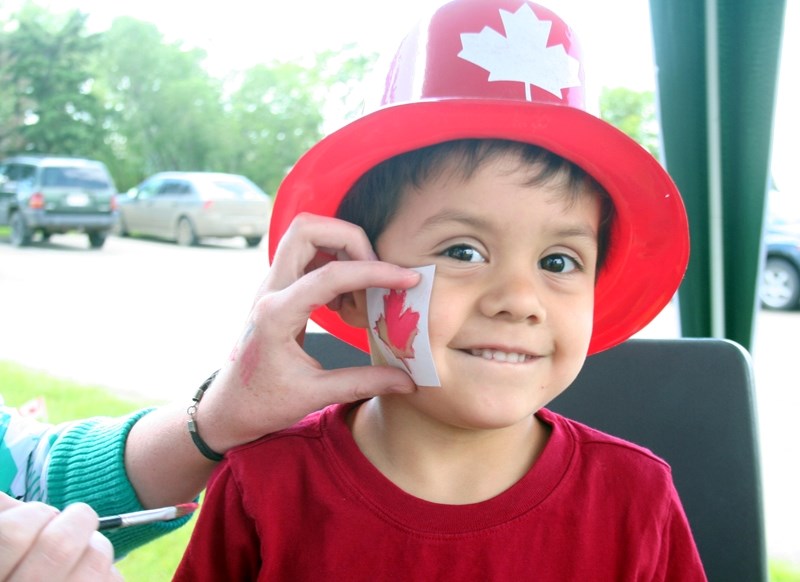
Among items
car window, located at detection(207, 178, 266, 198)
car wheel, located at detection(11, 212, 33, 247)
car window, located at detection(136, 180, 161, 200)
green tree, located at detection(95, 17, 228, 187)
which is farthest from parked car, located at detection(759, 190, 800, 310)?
car wheel, located at detection(11, 212, 33, 247)

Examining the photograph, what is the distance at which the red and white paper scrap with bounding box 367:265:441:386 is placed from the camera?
38.7 inches

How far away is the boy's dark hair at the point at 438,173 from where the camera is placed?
103cm

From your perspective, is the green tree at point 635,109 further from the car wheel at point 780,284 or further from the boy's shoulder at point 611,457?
the car wheel at point 780,284

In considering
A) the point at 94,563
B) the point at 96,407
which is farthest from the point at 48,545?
the point at 96,407

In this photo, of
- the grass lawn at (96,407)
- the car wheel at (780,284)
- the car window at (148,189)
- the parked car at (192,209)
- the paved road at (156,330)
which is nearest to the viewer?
the grass lawn at (96,407)

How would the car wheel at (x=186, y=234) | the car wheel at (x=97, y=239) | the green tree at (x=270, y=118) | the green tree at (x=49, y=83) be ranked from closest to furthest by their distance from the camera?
the green tree at (x=270, y=118) → the green tree at (x=49, y=83) → the car wheel at (x=97, y=239) → the car wheel at (x=186, y=234)

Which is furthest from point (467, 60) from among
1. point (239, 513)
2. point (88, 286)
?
point (88, 286)

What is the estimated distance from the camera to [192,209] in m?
8.97

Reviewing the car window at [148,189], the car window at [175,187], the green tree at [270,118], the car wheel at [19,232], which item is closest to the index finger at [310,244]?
the green tree at [270,118]

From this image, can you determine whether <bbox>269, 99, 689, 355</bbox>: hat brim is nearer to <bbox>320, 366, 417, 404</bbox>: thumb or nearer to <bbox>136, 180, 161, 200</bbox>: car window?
<bbox>320, 366, 417, 404</bbox>: thumb

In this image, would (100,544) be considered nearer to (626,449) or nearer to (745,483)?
(626,449)

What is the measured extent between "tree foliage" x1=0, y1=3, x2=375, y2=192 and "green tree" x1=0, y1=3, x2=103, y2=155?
0.04 feet

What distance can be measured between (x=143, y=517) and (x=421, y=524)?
35 cm

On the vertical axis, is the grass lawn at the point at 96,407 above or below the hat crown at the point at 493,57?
below
